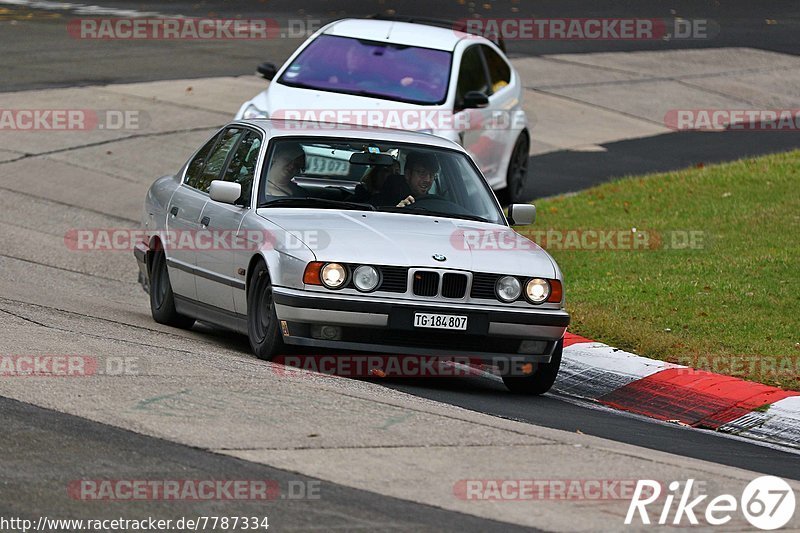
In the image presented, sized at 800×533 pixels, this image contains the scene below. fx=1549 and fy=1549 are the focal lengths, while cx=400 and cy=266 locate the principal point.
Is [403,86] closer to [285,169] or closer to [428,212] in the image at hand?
[285,169]

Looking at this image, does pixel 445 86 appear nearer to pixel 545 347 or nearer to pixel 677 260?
pixel 677 260

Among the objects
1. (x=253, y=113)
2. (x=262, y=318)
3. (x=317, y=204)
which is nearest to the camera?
(x=262, y=318)

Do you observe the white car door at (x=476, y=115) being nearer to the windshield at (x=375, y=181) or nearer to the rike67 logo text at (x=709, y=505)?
the windshield at (x=375, y=181)

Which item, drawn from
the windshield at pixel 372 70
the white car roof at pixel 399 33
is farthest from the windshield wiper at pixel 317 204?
the white car roof at pixel 399 33

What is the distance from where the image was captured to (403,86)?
15047 millimetres

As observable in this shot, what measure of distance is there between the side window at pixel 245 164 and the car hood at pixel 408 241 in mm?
395

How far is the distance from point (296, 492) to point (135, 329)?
4.28 meters

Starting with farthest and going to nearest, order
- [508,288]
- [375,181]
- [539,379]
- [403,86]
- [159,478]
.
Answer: [403,86]
[375,181]
[539,379]
[508,288]
[159,478]

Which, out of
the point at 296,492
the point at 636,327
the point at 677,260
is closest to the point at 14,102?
the point at 677,260

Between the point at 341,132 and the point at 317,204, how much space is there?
79 centimetres

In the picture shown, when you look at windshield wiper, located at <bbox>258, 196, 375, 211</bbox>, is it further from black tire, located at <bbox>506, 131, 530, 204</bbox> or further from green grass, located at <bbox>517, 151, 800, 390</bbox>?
black tire, located at <bbox>506, 131, 530, 204</bbox>

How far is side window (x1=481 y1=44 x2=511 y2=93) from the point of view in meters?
16.6

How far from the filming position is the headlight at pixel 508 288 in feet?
29.6

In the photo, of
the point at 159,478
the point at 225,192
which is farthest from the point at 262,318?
the point at 159,478
